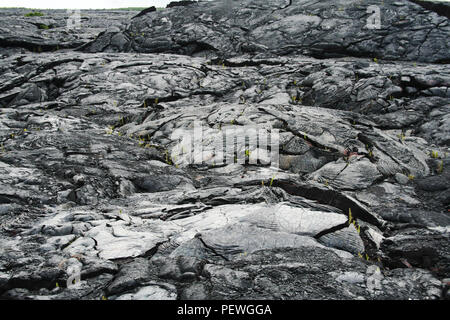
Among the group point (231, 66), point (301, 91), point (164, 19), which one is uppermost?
point (164, 19)

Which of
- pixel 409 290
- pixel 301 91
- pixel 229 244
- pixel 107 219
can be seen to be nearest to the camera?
pixel 409 290

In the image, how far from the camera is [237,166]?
26.9ft

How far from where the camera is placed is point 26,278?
399cm

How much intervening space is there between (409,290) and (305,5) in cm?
2017

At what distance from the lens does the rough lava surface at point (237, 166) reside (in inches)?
164

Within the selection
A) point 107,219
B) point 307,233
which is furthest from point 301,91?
point 107,219

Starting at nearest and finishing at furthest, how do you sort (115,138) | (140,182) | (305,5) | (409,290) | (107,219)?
(409,290) → (107,219) → (140,182) → (115,138) → (305,5)

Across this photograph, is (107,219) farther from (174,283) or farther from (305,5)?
(305,5)

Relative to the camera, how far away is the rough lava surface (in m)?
4.17

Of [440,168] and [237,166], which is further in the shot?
[237,166]

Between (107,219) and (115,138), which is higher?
(115,138)

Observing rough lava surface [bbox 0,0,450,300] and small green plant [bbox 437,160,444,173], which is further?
small green plant [bbox 437,160,444,173]

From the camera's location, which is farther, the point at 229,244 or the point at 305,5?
the point at 305,5

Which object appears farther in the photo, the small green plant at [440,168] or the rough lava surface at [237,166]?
the small green plant at [440,168]
